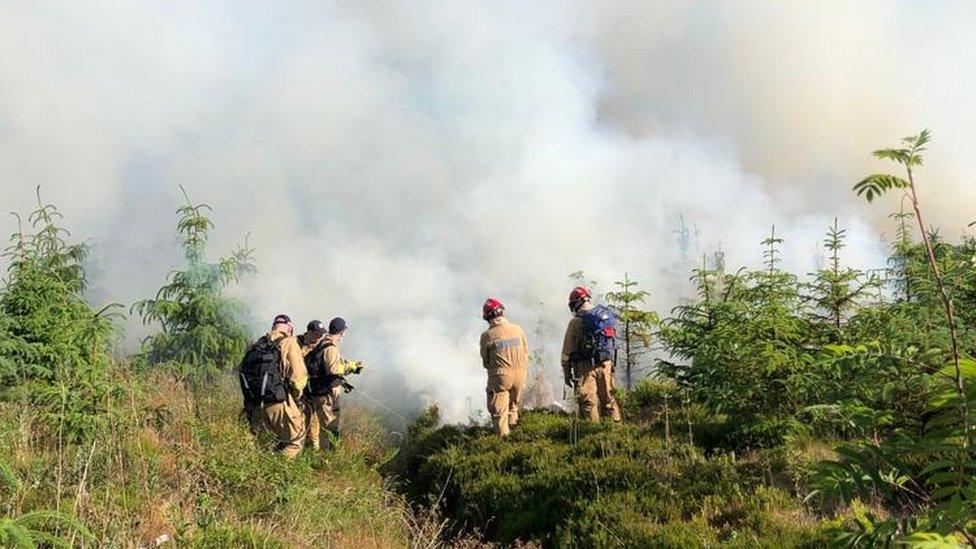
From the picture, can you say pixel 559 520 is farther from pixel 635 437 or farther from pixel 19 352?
pixel 19 352

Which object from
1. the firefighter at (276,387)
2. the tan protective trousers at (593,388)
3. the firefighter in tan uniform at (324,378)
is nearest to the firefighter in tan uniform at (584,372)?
the tan protective trousers at (593,388)

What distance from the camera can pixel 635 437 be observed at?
8.22m

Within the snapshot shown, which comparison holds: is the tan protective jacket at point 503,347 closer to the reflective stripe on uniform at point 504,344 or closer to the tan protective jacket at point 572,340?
the reflective stripe on uniform at point 504,344

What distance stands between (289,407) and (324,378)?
189 cm

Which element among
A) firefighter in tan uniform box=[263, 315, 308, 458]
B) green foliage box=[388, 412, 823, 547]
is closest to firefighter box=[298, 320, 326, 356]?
firefighter in tan uniform box=[263, 315, 308, 458]

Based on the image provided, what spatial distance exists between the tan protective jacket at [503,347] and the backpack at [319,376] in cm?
263

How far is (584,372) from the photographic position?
389 inches

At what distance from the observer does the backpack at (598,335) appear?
31.9 ft

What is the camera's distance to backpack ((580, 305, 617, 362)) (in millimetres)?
9734

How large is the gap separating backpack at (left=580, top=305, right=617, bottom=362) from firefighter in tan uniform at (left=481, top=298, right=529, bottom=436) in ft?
3.23

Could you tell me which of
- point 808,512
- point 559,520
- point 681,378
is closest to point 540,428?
point 681,378

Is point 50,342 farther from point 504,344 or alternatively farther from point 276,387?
point 504,344

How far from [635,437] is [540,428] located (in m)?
1.97

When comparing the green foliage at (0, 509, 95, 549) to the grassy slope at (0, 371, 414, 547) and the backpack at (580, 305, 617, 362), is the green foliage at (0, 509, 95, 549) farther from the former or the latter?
the backpack at (580, 305, 617, 362)
